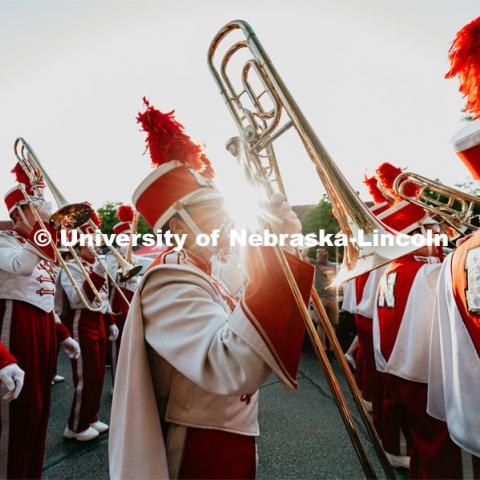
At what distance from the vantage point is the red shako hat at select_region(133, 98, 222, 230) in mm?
1526

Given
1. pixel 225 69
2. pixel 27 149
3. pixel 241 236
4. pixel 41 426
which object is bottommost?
pixel 41 426

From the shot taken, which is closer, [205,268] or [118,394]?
[118,394]

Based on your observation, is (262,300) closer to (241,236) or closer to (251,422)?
(241,236)

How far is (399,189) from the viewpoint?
284 centimetres

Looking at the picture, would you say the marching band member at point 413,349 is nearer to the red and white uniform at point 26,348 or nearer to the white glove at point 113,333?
the red and white uniform at point 26,348

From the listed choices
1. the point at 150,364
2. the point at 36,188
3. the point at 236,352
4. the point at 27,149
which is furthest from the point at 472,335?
the point at 27,149

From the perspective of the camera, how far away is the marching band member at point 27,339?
2242 mm

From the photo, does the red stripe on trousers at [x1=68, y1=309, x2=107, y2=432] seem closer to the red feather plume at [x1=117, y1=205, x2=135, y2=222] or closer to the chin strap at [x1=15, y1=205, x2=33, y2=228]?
the chin strap at [x1=15, y1=205, x2=33, y2=228]

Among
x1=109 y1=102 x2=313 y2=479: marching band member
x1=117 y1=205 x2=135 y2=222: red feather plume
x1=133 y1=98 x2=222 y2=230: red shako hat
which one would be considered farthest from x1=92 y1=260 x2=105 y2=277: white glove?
x1=117 y1=205 x2=135 y2=222: red feather plume

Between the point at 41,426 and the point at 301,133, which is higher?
the point at 301,133

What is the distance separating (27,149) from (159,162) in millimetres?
2101

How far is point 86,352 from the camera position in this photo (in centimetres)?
352

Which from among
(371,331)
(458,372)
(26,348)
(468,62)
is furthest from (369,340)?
(26,348)

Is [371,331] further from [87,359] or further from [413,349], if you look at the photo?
[87,359]
